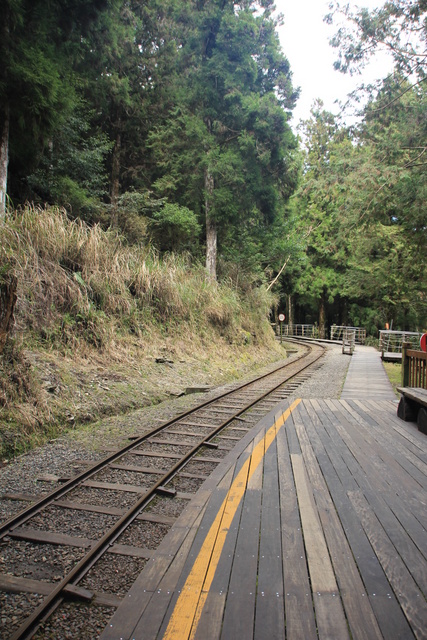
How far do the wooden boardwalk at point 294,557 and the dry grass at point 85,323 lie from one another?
11.1 ft

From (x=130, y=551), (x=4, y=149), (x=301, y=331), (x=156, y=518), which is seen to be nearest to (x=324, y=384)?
(x=156, y=518)

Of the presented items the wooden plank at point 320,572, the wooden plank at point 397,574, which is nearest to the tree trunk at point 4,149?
the wooden plank at point 320,572

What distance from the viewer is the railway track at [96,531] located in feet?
7.29

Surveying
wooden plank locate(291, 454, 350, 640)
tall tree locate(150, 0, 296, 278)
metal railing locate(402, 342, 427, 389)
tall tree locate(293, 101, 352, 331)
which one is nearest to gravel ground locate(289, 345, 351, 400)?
metal railing locate(402, 342, 427, 389)

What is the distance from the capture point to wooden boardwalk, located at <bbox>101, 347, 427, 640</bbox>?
1688 mm

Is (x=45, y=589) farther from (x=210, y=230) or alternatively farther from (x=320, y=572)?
(x=210, y=230)

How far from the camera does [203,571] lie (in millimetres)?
2064

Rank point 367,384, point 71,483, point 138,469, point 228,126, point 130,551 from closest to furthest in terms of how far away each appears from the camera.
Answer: point 130,551
point 71,483
point 138,469
point 367,384
point 228,126

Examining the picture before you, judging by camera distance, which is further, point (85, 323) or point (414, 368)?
point (85, 323)

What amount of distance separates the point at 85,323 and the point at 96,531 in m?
6.21

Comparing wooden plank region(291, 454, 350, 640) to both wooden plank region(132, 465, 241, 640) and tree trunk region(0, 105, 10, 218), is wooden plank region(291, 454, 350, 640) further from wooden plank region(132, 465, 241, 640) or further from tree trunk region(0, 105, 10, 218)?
tree trunk region(0, 105, 10, 218)

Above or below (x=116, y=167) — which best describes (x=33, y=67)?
below

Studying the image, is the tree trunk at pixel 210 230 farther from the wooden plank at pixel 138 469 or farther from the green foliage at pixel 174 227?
the wooden plank at pixel 138 469

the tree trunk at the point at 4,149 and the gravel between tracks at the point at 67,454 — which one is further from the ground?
the tree trunk at the point at 4,149
